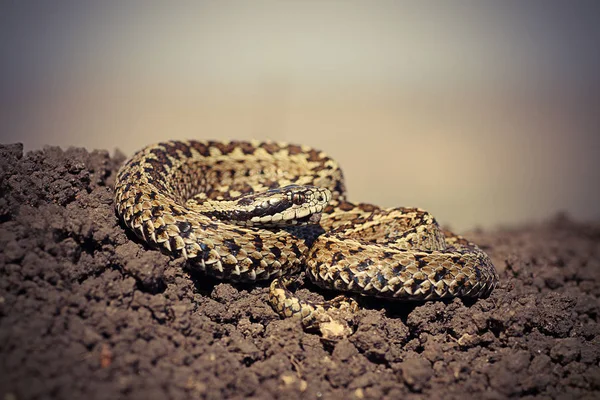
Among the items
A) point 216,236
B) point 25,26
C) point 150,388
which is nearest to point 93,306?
point 150,388

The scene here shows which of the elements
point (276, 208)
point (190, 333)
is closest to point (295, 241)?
point (276, 208)

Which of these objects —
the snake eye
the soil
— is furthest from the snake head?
the soil

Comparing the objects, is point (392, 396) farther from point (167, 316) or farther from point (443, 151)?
point (443, 151)

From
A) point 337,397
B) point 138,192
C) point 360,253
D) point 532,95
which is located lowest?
point 337,397

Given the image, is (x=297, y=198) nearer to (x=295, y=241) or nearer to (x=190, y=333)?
(x=295, y=241)

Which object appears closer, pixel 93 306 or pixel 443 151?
pixel 93 306

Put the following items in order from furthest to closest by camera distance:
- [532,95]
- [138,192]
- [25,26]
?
1. [532,95]
2. [25,26]
3. [138,192]
